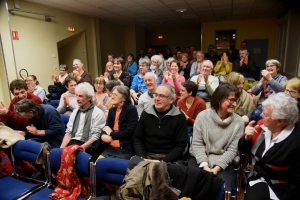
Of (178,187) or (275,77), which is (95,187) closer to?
(178,187)

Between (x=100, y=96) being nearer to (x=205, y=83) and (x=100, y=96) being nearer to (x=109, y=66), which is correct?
(x=205, y=83)

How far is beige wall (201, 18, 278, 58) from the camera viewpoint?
352 inches

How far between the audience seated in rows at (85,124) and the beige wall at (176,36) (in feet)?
33.2

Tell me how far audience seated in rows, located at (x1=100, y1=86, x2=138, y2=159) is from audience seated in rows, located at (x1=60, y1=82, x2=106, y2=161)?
0.31ft

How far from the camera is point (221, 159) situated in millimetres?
1839

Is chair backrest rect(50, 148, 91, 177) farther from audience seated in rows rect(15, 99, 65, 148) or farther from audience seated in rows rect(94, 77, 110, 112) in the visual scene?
audience seated in rows rect(94, 77, 110, 112)

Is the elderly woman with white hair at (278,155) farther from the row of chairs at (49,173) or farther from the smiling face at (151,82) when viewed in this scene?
the smiling face at (151,82)

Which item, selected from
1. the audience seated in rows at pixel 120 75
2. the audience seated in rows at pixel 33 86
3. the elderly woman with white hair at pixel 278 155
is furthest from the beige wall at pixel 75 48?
the elderly woman with white hair at pixel 278 155

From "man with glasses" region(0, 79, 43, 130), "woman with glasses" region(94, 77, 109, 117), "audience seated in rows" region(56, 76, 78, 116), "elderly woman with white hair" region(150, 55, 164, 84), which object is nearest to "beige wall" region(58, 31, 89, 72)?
"elderly woman with white hair" region(150, 55, 164, 84)

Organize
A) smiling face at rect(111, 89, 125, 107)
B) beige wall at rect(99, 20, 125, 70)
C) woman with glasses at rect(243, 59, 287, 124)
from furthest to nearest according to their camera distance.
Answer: beige wall at rect(99, 20, 125, 70)
woman with glasses at rect(243, 59, 287, 124)
smiling face at rect(111, 89, 125, 107)

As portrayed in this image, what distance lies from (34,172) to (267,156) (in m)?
2.27

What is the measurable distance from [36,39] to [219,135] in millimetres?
4962

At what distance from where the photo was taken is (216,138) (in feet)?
6.35

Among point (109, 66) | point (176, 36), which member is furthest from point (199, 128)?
point (176, 36)
